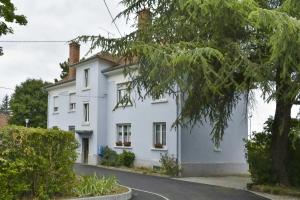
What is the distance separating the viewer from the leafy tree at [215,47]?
13875 millimetres

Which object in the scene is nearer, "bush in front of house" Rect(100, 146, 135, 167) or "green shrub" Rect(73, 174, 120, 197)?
"green shrub" Rect(73, 174, 120, 197)

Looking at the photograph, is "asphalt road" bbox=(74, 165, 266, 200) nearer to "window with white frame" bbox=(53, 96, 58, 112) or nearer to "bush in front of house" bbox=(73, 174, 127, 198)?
"bush in front of house" bbox=(73, 174, 127, 198)

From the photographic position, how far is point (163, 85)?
14.8m

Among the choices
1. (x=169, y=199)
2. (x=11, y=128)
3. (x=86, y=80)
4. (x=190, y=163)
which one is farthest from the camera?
(x=86, y=80)

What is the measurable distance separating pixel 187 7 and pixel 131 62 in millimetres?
3020

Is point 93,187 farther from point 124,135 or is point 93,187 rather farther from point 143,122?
point 124,135

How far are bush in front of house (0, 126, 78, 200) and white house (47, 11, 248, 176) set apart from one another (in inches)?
477

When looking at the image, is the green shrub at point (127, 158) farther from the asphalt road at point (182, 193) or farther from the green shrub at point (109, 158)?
Answer: the asphalt road at point (182, 193)

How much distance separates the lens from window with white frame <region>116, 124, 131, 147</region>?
3640 cm

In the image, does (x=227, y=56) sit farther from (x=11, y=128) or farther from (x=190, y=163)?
(x=190, y=163)

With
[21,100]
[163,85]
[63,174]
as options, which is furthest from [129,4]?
[21,100]

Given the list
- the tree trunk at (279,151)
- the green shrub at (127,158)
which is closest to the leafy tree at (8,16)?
the tree trunk at (279,151)

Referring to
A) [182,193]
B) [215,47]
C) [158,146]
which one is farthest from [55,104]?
[215,47]

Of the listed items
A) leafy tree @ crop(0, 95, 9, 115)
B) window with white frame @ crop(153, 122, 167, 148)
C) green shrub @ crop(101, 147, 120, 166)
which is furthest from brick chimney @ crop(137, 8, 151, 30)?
leafy tree @ crop(0, 95, 9, 115)
